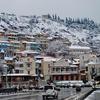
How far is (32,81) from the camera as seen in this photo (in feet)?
345

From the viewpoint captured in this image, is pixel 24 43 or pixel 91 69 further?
pixel 24 43

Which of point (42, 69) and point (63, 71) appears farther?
point (63, 71)

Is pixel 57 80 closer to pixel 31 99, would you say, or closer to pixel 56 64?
pixel 56 64

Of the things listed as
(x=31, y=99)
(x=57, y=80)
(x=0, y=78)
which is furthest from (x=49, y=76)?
(x=31, y=99)

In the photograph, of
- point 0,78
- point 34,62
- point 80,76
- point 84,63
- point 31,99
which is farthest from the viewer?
point 84,63

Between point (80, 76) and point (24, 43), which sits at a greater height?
point (24, 43)

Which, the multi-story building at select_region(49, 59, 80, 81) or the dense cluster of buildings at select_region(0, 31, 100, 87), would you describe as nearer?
the dense cluster of buildings at select_region(0, 31, 100, 87)

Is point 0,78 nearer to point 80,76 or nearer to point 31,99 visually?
point 80,76

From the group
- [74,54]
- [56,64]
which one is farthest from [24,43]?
[56,64]

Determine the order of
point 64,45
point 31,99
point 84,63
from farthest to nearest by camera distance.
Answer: point 64,45
point 84,63
point 31,99

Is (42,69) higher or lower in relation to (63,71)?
higher

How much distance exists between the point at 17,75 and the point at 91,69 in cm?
3035

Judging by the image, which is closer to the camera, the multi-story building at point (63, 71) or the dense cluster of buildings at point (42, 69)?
the dense cluster of buildings at point (42, 69)

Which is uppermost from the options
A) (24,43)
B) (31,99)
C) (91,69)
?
(24,43)
